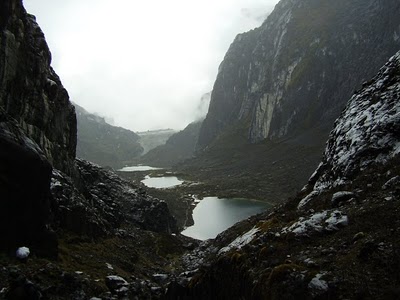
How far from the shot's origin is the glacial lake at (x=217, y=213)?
299 feet

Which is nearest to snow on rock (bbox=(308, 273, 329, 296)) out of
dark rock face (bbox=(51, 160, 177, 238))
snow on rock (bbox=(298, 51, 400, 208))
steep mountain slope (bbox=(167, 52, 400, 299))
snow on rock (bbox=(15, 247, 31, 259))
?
steep mountain slope (bbox=(167, 52, 400, 299))

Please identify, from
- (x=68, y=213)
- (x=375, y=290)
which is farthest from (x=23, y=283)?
(x=68, y=213)

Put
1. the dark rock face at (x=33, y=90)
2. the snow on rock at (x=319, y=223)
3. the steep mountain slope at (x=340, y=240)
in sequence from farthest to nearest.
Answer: the dark rock face at (x=33, y=90) → the snow on rock at (x=319, y=223) → the steep mountain slope at (x=340, y=240)

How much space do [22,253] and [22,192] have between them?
358 centimetres

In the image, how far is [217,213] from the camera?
376 feet

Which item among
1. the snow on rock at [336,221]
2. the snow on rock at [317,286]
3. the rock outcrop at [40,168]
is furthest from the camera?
the rock outcrop at [40,168]

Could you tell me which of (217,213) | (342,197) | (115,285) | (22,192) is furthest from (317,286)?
(217,213)

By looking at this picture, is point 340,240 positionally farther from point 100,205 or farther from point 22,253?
point 100,205

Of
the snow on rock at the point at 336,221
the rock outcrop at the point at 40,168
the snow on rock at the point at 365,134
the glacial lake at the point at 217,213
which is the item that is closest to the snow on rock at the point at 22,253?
the rock outcrop at the point at 40,168

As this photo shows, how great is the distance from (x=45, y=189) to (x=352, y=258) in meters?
19.0

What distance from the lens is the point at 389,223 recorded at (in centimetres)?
1524

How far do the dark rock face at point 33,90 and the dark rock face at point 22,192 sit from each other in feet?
42.7

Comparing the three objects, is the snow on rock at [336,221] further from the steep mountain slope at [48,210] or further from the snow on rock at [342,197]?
the steep mountain slope at [48,210]

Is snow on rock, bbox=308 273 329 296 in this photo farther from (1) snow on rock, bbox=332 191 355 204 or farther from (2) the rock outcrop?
(2) the rock outcrop
